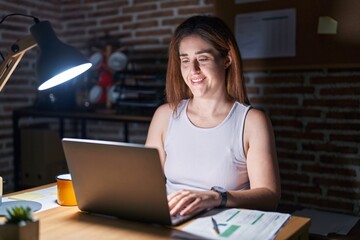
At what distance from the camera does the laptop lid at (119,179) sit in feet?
3.35

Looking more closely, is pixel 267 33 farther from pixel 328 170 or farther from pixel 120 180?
pixel 120 180

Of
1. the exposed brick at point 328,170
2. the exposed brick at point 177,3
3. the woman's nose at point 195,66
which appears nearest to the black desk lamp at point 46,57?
the woman's nose at point 195,66

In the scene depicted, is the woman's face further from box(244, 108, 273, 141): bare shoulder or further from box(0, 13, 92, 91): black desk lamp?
box(0, 13, 92, 91): black desk lamp

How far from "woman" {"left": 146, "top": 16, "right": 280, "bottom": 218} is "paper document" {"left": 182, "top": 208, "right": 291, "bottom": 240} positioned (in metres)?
0.27

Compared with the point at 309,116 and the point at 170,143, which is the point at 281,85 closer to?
the point at 309,116

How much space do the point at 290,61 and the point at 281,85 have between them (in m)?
0.15

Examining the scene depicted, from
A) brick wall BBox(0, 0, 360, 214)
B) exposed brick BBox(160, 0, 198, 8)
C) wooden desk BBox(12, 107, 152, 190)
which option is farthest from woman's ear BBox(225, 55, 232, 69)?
exposed brick BBox(160, 0, 198, 8)

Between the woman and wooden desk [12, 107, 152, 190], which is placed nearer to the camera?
the woman

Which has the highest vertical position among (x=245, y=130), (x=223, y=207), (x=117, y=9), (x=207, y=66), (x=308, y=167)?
(x=117, y=9)

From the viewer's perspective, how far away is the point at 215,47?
170 cm

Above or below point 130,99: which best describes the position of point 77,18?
above

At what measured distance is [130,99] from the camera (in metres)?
2.94

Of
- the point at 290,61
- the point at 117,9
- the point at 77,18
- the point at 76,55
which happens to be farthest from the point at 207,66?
the point at 77,18

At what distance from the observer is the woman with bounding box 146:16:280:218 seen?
5.11 feet
